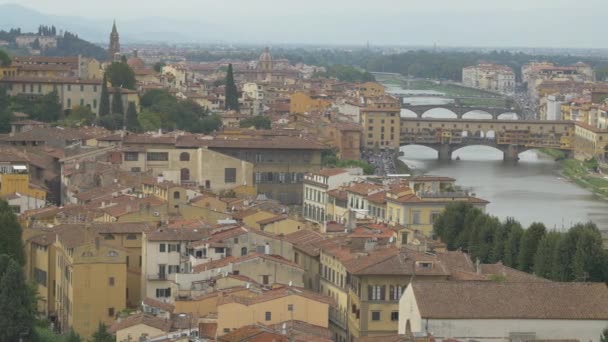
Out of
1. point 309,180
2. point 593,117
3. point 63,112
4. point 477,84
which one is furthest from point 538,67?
point 309,180

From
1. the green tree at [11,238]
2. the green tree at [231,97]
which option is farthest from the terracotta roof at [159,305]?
the green tree at [231,97]

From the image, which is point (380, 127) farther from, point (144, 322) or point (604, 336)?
point (604, 336)

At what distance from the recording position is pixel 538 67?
98.7 m

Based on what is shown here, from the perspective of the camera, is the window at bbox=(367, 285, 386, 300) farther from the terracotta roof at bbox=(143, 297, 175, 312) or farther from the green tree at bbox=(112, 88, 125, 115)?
the green tree at bbox=(112, 88, 125, 115)

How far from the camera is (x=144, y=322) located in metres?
14.1

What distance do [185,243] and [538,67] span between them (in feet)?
271

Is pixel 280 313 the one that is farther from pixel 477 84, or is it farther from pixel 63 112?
pixel 477 84

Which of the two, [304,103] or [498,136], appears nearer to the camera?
[498,136]

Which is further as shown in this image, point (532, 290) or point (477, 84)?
point (477, 84)

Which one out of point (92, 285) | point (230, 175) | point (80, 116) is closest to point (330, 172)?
point (230, 175)

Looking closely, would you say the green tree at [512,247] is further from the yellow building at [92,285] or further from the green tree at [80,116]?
the green tree at [80,116]

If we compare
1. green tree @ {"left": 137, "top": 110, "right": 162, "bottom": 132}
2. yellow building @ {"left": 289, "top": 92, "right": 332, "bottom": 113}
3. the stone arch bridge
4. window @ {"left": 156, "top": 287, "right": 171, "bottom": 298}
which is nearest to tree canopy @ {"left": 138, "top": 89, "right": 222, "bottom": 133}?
green tree @ {"left": 137, "top": 110, "right": 162, "bottom": 132}

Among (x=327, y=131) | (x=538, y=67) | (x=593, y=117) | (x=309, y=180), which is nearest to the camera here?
(x=309, y=180)

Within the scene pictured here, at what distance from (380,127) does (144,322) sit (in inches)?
1449
